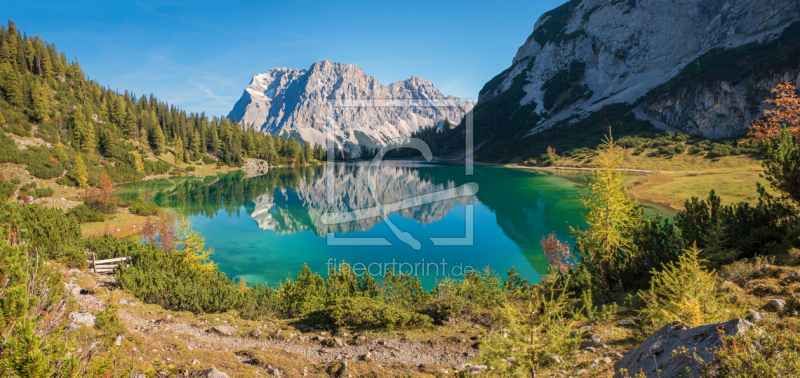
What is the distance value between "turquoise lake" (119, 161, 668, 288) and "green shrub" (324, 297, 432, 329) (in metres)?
11.1

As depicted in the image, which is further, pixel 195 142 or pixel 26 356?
pixel 195 142

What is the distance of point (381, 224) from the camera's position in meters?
39.9

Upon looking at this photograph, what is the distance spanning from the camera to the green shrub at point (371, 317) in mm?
11297

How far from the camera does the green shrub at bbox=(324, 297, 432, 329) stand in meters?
11.3

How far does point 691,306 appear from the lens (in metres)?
6.85

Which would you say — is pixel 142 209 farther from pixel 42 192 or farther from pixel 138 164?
pixel 138 164

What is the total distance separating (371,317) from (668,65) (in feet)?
632

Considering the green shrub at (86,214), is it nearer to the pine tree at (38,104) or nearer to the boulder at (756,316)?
the boulder at (756,316)

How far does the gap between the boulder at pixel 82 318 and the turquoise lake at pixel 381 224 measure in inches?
598

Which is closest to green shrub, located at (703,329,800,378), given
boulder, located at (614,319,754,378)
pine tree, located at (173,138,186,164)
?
boulder, located at (614,319,754,378)

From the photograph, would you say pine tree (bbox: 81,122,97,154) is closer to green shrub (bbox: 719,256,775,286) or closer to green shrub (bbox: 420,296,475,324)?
green shrub (bbox: 420,296,475,324)

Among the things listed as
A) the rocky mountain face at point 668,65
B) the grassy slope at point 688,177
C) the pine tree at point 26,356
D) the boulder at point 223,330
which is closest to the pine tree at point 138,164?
the boulder at point 223,330

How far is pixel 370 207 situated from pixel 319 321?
4098cm

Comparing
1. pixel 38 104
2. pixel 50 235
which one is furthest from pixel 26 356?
pixel 38 104
